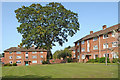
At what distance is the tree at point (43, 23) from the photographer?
39.0 metres

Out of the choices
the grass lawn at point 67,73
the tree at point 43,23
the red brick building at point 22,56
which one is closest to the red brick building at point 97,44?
the tree at point 43,23

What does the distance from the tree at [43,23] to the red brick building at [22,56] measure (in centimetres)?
4067

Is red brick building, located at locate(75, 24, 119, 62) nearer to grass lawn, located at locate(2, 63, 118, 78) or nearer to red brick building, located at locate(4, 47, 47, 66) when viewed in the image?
grass lawn, located at locate(2, 63, 118, 78)

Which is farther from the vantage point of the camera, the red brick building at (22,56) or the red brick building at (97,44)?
the red brick building at (22,56)

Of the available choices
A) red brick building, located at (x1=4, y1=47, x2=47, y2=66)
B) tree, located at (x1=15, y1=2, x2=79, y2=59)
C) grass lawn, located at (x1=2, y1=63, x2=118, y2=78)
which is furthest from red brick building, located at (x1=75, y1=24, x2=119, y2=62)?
red brick building, located at (x1=4, y1=47, x2=47, y2=66)

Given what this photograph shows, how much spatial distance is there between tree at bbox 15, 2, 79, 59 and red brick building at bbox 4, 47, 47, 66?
133 feet

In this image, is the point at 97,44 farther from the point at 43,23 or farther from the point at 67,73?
the point at 67,73

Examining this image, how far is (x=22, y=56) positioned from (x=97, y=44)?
47.9 meters

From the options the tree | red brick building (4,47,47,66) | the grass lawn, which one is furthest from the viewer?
red brick building (4,47,47,66)

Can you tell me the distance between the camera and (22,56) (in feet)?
268

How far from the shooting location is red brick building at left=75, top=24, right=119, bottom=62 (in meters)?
40.0

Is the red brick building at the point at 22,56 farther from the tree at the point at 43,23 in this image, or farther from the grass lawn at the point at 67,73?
the grass lawn at the point at 67,73

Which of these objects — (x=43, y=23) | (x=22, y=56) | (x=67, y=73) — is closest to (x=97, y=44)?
(x=43, y=23)

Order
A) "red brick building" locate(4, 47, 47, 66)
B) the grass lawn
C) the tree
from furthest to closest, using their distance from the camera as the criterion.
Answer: "red brick building" locate(4, 47, 47, 66), the tree, the grass lawn
